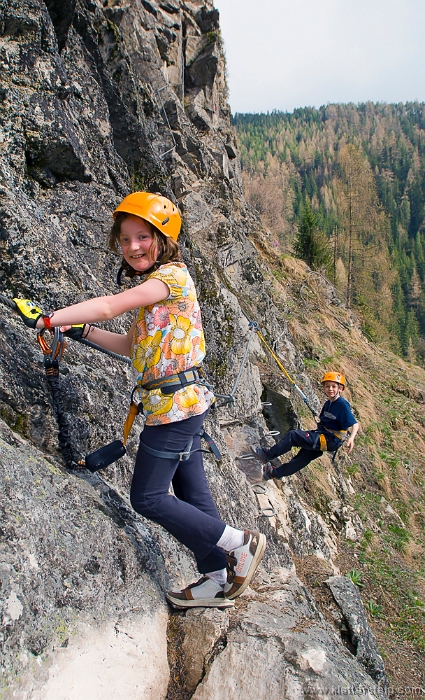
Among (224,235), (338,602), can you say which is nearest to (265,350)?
(224,235)

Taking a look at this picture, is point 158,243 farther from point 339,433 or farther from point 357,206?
point 357,206

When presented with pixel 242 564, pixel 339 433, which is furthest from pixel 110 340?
pixel 339 433

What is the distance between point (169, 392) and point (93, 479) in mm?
981

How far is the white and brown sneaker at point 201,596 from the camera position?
3.00 meters

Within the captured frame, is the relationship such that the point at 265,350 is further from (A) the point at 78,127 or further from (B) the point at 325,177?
(B) the point at 325,177

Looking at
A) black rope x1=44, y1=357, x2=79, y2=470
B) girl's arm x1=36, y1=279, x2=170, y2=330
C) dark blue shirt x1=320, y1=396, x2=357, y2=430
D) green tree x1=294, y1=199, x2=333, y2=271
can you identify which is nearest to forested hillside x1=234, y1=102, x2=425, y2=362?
green tree x1=294, y1=199, x2=333, y2=271

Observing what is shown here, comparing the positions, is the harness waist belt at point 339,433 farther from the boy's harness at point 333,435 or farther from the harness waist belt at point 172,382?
the harness waist belt at point 172,382

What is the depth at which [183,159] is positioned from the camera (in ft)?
43.1

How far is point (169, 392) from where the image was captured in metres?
2.82

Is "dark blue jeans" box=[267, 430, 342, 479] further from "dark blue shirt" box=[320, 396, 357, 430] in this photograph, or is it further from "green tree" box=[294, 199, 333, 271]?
"green tree" box=[294, 199, 333, 271]

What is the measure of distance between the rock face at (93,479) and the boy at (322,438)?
13.7 inches

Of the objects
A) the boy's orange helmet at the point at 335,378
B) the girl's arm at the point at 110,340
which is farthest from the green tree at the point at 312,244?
the girl's arm at the point at 110,340

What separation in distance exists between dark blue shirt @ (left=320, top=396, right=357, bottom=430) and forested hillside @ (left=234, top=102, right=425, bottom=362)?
24.8 meters

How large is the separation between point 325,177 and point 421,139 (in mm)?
57623
